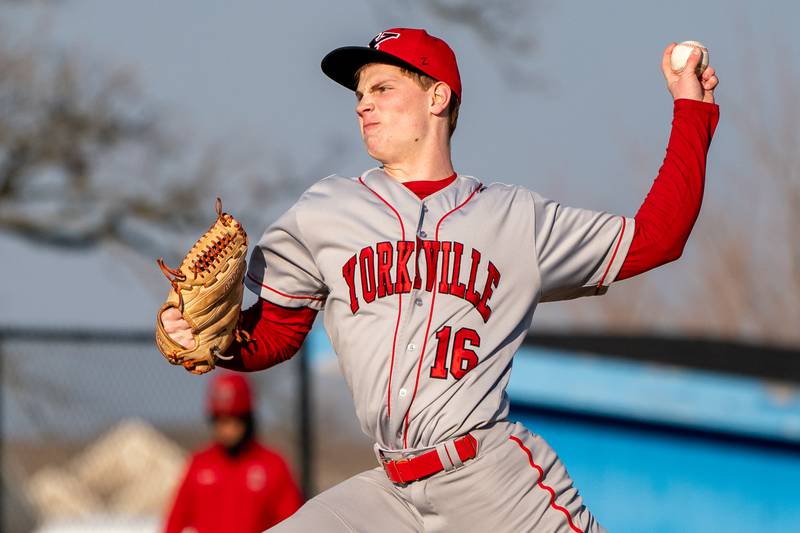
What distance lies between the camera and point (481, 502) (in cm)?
370

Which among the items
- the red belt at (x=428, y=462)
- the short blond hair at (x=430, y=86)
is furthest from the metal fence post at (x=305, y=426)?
the red belt at (x=428, y=462)

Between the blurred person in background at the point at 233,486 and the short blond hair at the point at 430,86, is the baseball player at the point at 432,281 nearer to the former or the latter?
the short blond hair at the point at 430,86

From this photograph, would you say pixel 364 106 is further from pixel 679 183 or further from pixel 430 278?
pixel 679 183

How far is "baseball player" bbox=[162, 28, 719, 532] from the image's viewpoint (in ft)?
12.3

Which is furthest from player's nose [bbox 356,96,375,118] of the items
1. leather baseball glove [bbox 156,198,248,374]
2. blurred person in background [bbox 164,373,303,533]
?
blurred person in background [bbox 164,373,303,533]

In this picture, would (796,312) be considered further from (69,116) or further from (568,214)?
(568,214)

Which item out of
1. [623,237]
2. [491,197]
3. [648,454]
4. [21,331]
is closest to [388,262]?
[491,197]

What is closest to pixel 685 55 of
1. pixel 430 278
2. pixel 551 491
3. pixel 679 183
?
pixel 679 183

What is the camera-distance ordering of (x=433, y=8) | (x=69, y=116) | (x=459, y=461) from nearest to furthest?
(x=459, y=461) → (x=433, y=8) → (x=69, y=116)

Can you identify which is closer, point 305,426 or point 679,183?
point 679,183

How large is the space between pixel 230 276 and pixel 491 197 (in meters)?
0.77

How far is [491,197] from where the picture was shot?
3.99 meters

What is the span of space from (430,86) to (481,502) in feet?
4.00

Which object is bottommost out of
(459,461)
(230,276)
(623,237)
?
(459,461)
